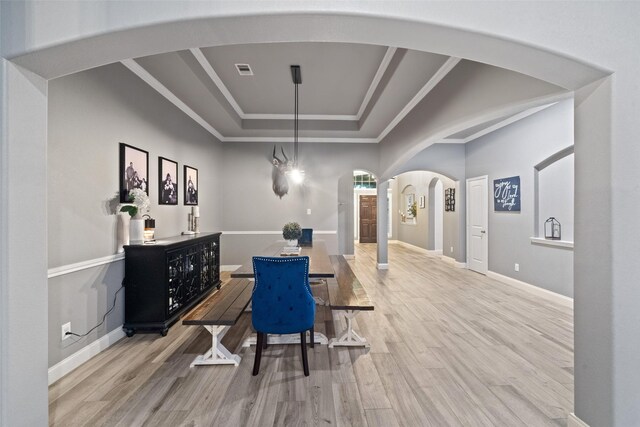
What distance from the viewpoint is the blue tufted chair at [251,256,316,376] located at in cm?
231

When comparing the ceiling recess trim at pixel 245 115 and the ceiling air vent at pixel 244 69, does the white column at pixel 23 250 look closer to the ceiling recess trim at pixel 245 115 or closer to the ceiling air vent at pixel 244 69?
the ceiling recess trim at pixel 245 115

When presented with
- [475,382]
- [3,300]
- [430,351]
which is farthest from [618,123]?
[3,300]

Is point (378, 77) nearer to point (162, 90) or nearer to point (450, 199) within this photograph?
point (162, 90)

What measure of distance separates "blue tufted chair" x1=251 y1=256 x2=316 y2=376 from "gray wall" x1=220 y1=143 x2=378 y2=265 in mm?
4253

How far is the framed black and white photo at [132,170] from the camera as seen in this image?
3086mm

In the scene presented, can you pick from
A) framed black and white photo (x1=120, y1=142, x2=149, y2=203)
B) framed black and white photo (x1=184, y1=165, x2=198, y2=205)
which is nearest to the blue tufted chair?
framed black and white photo (x1=120, y1=142, x2=149, y2=203)

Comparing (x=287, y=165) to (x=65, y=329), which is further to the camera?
(x=287, y=165)

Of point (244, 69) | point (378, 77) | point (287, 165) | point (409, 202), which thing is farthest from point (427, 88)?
point (409, 202)

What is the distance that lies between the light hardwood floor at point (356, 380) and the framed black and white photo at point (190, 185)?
2.26 m

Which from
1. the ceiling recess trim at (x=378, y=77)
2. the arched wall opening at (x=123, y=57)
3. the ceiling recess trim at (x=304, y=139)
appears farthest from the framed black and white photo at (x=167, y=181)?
the ceiling recess trim at (x=378, y=77)

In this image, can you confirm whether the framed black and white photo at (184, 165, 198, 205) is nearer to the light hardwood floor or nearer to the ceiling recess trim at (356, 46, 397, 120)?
the light hardwood floor

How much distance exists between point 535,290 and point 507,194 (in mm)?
1666

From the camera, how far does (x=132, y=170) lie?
3.26 meters

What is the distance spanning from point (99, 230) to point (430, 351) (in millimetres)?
3271
